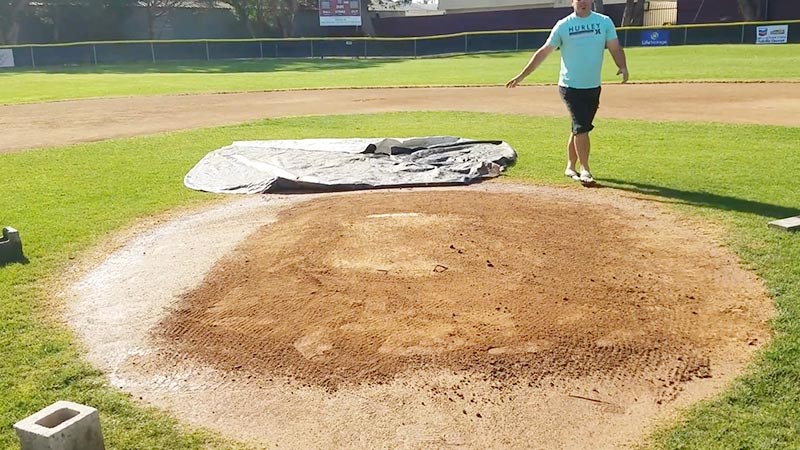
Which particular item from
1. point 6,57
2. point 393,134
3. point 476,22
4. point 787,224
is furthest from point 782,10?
point 787,224

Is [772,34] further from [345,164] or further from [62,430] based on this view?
[62,430]

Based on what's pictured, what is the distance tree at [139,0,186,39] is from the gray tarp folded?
150 ft

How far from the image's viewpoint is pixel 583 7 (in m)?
6.83

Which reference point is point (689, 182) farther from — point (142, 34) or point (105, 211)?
point (142, 34)

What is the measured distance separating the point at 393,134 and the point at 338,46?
28614 millimetres

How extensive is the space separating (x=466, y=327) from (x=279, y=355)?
95 centimetres

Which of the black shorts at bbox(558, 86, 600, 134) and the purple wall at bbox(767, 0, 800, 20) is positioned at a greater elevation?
the purple wall at bbox(767, 0, 800, 20)

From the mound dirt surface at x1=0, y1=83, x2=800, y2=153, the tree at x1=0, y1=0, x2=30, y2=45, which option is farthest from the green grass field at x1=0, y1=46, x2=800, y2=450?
the tree at x1=0, y1=0, x2=30, y2=45

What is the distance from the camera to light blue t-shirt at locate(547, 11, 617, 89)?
689 centimetres

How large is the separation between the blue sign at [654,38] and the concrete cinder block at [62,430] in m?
35.8

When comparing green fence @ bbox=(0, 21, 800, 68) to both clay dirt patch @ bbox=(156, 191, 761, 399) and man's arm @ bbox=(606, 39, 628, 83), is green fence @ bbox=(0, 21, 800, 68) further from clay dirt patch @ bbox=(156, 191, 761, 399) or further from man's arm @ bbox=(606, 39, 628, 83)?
clay dirt patch @ bbox=(156, 191, 761, 399)

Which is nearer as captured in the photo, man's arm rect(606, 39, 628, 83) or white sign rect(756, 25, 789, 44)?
man's arm rect(606, 39, 628, 83)

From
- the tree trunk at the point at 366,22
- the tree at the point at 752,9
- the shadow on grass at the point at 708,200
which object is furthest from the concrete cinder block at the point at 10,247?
the tree trunk at the point at 366,22

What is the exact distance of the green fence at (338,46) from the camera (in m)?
33.6
